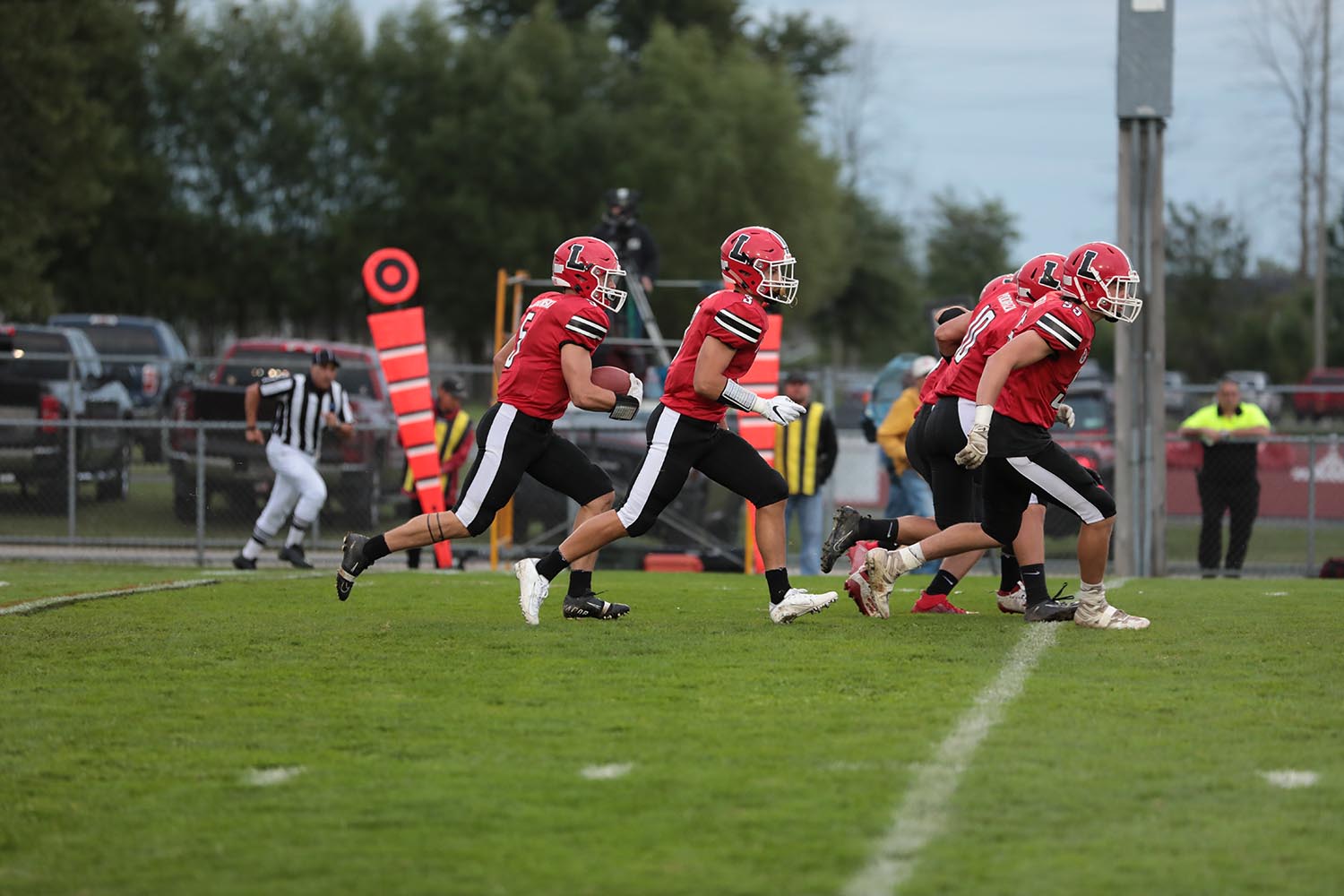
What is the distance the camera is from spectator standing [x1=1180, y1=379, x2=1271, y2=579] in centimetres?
1511

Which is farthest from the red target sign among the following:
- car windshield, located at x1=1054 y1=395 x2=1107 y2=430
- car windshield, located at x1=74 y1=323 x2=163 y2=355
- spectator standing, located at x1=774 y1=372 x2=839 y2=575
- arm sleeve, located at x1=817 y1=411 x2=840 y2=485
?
car windshield, located at x1=74 y1=323 x2=163 y2=355

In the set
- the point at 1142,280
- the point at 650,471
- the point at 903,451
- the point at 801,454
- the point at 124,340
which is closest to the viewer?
the point at 650,471

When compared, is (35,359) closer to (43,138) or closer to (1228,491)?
(1228,491)

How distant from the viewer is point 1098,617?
26.3 ft

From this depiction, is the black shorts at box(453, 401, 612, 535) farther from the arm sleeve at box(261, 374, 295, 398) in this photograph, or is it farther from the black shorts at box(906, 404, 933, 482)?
the arm sleeve at box(261, 374, 295, 398)

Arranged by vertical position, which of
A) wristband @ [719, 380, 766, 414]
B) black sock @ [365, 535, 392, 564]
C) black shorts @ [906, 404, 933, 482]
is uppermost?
wristband @ [719, 380, 766, 414]

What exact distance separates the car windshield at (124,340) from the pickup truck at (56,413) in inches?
199

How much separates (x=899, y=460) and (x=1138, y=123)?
3.91 metres

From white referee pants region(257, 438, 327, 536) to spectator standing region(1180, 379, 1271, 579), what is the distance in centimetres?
776

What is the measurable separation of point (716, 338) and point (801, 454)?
23.5 feet

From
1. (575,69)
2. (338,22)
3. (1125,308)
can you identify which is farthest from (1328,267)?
(1125,308)

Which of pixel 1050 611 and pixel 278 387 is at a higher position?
pixel 278 387

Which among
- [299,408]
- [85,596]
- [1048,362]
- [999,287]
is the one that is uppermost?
[999,287]

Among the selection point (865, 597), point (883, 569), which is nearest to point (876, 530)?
point (865, 597)
